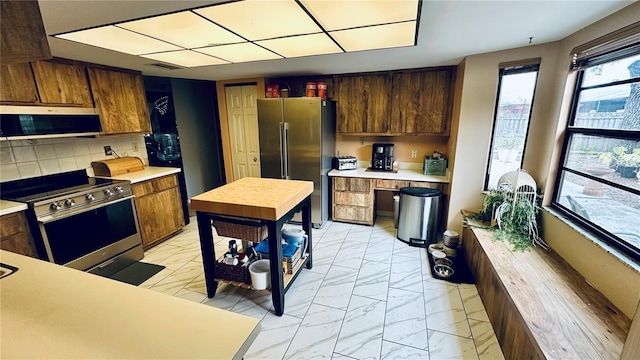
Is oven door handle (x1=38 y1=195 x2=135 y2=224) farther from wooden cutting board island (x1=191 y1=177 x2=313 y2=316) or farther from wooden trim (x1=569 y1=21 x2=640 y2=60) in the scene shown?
wooden trim (x1=569 y1=21 x2=640 y2=60)

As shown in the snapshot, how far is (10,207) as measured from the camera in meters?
2.03

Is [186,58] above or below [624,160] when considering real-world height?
above

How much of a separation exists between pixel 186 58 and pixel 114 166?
5.17ft

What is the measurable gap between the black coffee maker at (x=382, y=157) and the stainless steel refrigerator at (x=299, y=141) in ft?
2.31

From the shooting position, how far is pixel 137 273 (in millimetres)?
2684

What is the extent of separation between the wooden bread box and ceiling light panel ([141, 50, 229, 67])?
1.37 m

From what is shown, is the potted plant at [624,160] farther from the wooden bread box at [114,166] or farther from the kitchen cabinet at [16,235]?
the wooden bread box at [114,166]

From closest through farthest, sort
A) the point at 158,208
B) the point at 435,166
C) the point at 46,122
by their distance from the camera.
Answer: the point at 46,122
the point at 158,208
the point at 435,166

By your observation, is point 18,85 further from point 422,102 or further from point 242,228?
point 422,102

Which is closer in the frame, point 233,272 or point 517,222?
point 233,272

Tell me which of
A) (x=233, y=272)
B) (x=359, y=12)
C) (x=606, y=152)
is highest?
(x=359, y=12)

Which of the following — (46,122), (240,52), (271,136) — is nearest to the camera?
(46,122)

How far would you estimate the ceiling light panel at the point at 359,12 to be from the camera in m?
1.43

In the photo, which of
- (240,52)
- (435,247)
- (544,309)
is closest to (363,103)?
(240,52)
